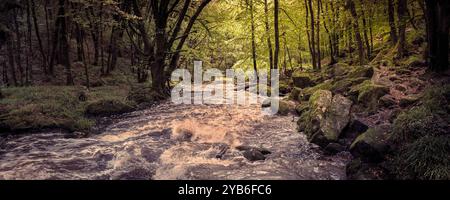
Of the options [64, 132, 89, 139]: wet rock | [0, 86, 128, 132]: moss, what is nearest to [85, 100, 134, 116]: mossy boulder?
[0, 86, 128, 132]: moss

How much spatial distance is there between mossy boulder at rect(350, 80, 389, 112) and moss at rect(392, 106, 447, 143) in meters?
3.17

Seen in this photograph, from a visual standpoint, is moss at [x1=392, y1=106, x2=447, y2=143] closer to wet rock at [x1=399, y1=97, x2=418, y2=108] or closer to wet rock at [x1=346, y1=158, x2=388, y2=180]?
wet rock at [x1=346, y1=158, x2=388, y2=180]

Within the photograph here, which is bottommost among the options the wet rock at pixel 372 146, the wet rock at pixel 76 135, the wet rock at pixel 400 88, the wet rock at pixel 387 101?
the wet rock at pixel 76 135

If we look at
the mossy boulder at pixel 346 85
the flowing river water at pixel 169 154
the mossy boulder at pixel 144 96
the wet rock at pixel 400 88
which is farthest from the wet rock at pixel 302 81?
the mossy boulder at pixel 144 96

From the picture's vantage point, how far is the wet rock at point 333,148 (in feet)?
30.1

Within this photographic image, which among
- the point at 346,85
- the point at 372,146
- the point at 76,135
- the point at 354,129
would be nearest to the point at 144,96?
the point at 76,135

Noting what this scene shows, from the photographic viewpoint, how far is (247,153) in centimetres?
922

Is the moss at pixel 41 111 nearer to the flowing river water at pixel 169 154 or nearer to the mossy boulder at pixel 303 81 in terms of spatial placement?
the flowing river water at pixel 169 154

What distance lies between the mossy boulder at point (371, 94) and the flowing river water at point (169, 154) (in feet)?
8.39

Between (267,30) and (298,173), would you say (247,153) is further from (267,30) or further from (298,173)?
(267,30)

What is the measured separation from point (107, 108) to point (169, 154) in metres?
6.98

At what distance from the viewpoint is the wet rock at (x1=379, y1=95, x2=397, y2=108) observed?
35.5 ft
